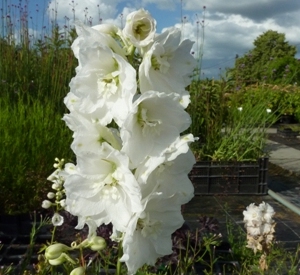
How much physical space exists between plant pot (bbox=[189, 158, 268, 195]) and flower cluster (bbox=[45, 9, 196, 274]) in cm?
337

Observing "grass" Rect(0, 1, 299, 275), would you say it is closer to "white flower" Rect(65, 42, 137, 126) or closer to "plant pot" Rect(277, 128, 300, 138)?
"white flower" Rect(65, 42, 137, 126)

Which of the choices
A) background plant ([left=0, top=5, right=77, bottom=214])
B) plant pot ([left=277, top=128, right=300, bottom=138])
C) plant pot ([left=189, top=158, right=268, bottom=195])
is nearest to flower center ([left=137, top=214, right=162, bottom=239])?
background plant ([left=0, top=5, right=77, bottom=214])

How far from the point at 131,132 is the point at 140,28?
24cm

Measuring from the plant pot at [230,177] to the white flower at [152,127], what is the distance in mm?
3407

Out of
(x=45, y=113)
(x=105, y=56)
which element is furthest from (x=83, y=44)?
(x=45, y=113)

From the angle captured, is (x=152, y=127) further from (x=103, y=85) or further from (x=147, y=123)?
(x=103, y=85)

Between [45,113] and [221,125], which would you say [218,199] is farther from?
[45,113]

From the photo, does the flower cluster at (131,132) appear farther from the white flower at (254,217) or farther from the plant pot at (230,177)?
the plant pot at (230,177)

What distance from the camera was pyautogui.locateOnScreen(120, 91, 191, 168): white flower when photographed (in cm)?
108

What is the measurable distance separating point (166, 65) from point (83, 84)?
7.7 inches

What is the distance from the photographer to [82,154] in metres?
1.11

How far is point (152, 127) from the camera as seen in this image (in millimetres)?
1118

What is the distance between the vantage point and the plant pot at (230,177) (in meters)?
4.52

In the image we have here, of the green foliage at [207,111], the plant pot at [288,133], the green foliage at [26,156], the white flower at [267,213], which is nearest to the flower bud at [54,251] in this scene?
the white flower at [267,213]
